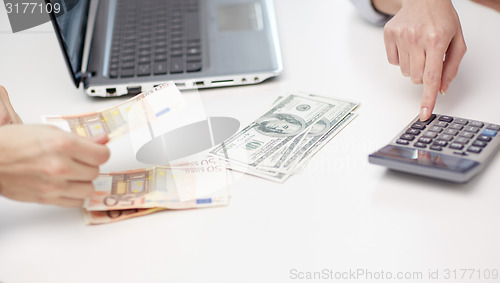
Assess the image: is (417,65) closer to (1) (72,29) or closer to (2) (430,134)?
(2) (430,134)

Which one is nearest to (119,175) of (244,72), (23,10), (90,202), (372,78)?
(90,202)

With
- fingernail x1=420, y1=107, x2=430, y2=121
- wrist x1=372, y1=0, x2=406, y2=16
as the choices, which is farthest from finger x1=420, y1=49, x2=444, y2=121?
wrist x1=372, y1=0, x2=406, y2=16

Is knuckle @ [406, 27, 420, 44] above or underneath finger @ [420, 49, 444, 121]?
above

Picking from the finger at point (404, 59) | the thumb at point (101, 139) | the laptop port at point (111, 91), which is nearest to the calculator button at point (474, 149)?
the finger at point (404, 59)

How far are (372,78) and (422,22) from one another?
0.40ft

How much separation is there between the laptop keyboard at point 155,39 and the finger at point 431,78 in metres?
0.37

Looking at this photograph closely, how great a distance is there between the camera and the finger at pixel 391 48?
2.79ft

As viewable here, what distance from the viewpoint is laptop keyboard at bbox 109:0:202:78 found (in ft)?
2.93

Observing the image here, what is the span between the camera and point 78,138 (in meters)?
0.61

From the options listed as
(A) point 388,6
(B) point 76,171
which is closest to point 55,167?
(B) point 76,171

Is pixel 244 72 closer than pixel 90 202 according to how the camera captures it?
No

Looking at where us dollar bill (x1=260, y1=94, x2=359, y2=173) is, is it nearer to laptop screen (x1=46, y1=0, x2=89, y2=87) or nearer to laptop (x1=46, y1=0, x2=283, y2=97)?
laptop (x1=46, y1=0, x2=283, y2=97)

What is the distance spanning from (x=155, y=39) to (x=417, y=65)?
1.51 feet

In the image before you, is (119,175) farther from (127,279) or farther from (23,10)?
(23,10)
